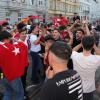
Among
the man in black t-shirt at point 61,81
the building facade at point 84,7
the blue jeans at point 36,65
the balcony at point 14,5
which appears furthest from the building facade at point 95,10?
the man in black t-shirt at point 61,81

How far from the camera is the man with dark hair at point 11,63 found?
5.43 metres

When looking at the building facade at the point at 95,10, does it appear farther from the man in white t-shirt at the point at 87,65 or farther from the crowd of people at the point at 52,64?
the man in white t-shirt at the point at 87,65

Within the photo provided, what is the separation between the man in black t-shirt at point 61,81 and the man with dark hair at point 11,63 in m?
2.68

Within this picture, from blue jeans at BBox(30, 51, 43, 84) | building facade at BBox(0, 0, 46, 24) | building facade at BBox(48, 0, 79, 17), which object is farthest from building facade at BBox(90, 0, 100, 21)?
blue jeans at BBox(30, 51, 43, 84)

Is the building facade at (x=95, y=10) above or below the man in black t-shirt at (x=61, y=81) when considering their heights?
below

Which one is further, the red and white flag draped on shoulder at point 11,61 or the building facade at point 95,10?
the building facade at point 95,10

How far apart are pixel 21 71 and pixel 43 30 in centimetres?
269

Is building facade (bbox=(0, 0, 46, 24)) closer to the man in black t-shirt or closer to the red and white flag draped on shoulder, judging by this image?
the red and white flag draped on shoulder

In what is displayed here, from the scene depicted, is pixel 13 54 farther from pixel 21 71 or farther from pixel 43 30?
pixel 43 30

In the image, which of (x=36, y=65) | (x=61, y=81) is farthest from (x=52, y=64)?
(x=36, y=65)

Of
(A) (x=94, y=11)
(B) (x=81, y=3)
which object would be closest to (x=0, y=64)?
(B) (x=81, y=3)

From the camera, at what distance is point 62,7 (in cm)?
6869

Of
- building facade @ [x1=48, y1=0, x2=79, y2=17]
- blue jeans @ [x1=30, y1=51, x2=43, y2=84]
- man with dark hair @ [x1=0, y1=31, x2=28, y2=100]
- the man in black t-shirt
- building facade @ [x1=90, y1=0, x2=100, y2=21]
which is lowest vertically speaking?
building facade @ [x1=90, y1=0, x2=100, y2=21]

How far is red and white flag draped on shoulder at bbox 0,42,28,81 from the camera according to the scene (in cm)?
542
